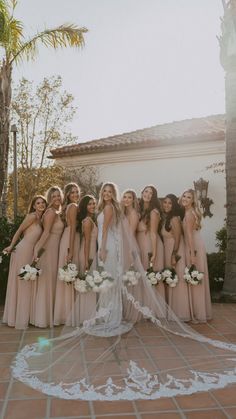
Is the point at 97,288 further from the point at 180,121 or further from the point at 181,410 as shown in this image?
the point at 180,121

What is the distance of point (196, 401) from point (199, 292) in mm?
3138

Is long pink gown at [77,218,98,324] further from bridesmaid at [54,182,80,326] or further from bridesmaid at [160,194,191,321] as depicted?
bridesmaid at [160,194,191,321]

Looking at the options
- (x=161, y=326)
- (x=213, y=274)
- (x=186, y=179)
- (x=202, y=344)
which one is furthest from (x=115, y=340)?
(x=186, y=179)

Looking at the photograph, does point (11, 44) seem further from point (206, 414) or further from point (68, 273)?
point (206, 414)

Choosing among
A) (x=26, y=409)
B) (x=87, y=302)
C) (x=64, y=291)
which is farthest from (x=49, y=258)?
(x=26, y=409)

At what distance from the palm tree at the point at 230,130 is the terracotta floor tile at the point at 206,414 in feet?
15.8

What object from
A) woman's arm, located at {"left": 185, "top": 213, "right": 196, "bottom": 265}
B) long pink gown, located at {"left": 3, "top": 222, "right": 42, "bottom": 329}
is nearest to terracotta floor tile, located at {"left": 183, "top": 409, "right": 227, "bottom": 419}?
woman's arm, located at {"left": 185, "top": 213, "right": 196, "bottom": 265}

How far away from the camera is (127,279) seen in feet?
20.5

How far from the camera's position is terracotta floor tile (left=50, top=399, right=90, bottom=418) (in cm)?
364

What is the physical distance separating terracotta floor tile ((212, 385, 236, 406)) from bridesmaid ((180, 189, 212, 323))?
271 cm

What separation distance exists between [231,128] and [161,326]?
172 inches

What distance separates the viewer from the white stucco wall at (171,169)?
48.4 ft

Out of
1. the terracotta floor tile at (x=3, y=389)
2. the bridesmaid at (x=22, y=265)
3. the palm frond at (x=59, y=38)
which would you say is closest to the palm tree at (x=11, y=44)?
the palm frond at (x=59, y=38)

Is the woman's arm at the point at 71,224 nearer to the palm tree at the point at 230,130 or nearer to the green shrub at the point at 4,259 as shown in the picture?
the green shrub at the point at 4,259
